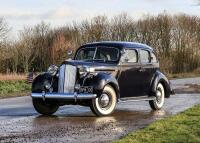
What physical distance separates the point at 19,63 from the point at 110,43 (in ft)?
176

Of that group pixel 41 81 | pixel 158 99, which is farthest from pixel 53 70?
pixel 158 99

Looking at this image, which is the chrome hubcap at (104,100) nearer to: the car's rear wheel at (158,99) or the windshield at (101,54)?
the windshield at (101,54)

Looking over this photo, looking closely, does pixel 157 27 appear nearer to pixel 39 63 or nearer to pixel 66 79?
pixel 39 63

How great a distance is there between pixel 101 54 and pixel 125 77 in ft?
3.17

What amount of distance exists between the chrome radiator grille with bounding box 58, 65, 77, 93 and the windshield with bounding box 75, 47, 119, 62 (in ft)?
4.89

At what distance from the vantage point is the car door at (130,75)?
548 inches

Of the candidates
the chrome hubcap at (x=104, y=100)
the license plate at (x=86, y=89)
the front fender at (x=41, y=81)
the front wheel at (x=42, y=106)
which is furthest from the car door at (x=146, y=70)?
the front fender at (x=41, y=81)

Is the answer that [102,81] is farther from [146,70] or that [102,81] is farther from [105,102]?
[146,70]

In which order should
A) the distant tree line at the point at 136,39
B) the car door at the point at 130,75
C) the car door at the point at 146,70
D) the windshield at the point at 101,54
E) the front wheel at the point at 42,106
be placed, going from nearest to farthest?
the front wheel at the point at 42,106 → the car door at the point at 130,75 → the windshield at the point at 101,54 → the car door at the point at 146,70 → the distant tree line at the point at 136,39

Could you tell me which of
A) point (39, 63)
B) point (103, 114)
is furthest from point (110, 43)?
Result: point (39, 63)

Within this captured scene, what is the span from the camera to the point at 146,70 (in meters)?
14.9

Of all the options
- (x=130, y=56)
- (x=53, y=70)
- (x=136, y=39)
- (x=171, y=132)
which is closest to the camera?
(x=171, y=132)

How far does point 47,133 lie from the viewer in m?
9.85

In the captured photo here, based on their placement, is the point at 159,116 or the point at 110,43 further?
the point at 110,43
